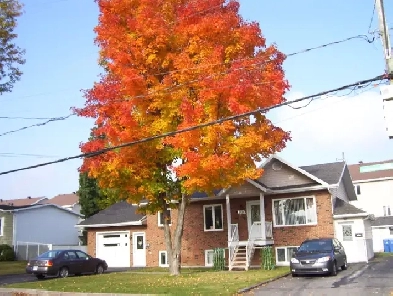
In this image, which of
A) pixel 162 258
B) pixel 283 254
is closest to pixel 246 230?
pixel 283 254

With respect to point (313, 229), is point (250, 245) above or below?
below

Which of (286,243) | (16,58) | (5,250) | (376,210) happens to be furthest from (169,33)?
(376,210)

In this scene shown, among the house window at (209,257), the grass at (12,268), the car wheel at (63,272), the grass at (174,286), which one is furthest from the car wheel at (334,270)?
Answer: the grass at (12,268)

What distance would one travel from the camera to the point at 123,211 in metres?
37.1

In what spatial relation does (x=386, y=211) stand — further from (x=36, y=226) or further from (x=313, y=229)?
(x=36, y=226)

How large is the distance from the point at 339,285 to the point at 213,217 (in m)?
14.1

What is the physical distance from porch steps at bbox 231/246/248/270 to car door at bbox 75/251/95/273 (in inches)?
A: 317

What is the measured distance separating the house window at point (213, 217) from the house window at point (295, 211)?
3659mm

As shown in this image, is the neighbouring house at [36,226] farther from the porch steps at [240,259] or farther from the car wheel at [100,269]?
the porch steps at [240,259]

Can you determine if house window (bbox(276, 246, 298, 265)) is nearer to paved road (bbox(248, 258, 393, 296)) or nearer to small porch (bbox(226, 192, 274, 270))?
small porch (bbox(226, 192, 274, 270))

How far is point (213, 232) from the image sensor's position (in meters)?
31.0

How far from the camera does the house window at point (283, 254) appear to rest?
28.8 metres

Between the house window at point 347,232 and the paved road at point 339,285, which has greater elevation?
the house window at point 347,232

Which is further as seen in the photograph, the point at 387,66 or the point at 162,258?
the point at 162,258
